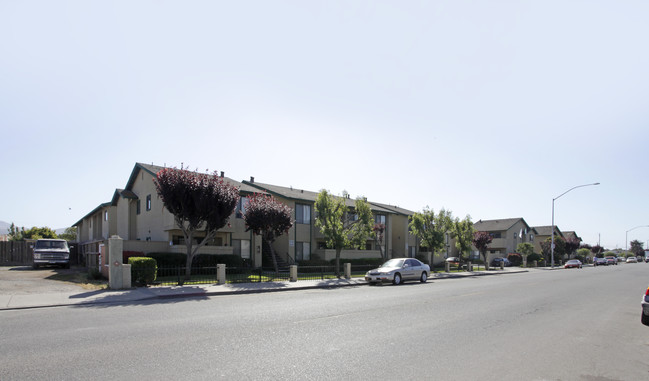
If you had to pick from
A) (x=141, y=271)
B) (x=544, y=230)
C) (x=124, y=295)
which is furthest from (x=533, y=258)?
(x=124, y=295)

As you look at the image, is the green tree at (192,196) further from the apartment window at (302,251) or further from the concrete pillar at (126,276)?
the apartment window at (302,251)

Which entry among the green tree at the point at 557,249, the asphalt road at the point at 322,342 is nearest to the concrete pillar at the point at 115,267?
the asphalt road at the point at 322,342

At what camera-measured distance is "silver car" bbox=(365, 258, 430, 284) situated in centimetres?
2241

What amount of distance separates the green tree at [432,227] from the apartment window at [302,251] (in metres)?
10.0

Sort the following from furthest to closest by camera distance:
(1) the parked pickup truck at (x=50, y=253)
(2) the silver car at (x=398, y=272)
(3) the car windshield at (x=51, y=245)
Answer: (3) the car windshield at (x=51, y=245) → (1) the parked pickup truck at (x=50, y=253) → (2) the silver car at (x=398, y=272)

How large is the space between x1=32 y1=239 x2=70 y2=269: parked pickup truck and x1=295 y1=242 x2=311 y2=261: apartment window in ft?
52.3

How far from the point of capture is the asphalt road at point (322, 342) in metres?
6.08

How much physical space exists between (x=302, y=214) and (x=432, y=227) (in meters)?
12.0

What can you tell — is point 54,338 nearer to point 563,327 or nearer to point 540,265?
point 563,327

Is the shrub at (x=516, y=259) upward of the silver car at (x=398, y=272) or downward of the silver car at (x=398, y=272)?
downward

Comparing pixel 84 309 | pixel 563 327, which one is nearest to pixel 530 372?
pixel 563 327

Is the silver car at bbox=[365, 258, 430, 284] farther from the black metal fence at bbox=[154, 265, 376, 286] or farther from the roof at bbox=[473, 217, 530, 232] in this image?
the roof at bbox=[473, 217, 530, 232]

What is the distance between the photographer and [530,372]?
247 inches

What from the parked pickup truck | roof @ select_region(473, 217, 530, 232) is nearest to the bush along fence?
the parked pickup truck
